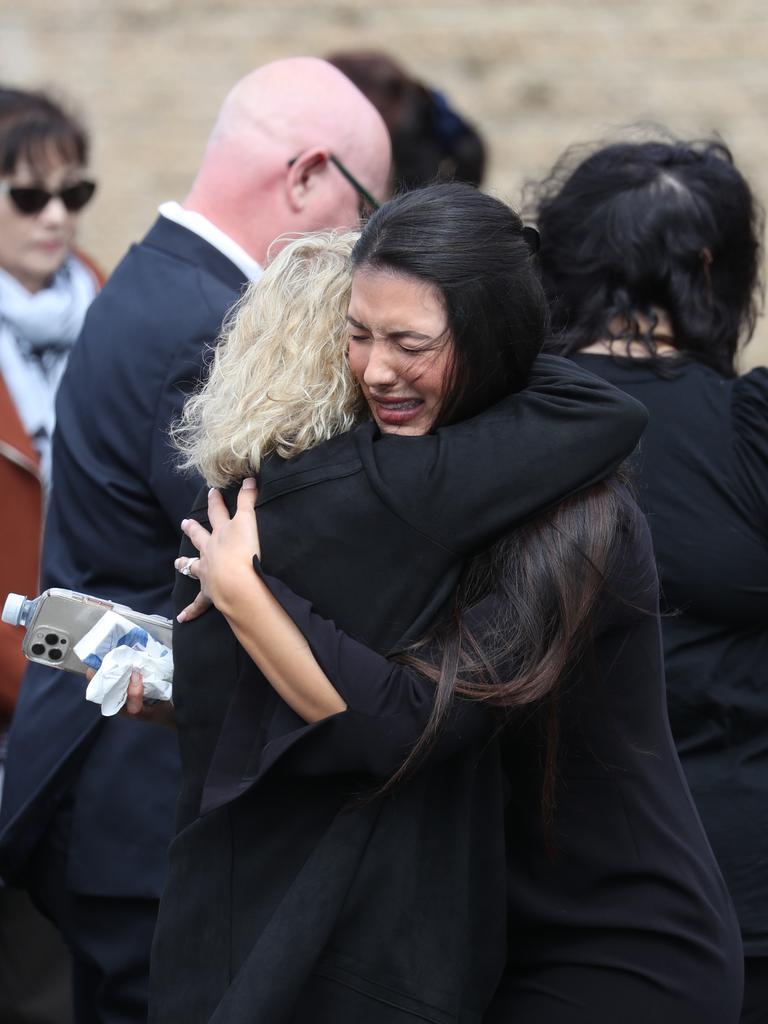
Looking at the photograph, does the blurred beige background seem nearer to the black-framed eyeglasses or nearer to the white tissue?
the black-framed eyeglasses

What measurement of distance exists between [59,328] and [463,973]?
86.9 inches

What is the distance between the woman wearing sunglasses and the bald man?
684mm

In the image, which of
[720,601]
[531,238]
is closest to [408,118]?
[720,601]

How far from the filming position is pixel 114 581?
244 cm

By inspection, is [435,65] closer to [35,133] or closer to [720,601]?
[35,133]

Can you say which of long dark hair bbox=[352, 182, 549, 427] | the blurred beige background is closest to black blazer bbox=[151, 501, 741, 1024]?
long dark hair bbox=[352, 182, 549, 427]

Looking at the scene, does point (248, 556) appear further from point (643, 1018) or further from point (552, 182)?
point (552, 182)

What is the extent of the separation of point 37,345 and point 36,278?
22 centimetres

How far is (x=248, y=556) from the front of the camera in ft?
5.49

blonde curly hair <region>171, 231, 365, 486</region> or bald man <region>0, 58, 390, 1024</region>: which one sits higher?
blonde curly hair <region>171, 231, 365, 486</region>

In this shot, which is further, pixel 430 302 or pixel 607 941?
pixel 607 941

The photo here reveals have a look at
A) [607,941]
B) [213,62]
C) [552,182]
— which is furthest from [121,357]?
[213,62]

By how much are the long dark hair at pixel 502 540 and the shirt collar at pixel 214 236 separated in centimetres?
95

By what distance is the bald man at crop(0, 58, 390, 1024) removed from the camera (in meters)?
2.40
